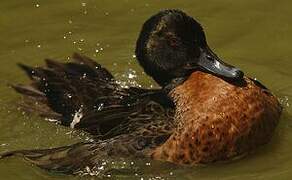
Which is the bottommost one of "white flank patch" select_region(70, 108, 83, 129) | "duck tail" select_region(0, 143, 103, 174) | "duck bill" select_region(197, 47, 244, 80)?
"duck tail" select_region(0, 143, 103, 174)

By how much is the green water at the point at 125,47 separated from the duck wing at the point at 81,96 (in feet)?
0.39

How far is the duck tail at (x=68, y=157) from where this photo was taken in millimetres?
5281

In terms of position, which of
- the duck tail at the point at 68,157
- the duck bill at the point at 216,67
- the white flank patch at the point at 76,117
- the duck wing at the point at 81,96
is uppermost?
the duck bill at the point at 216,67

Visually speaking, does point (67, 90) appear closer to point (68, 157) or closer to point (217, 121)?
point (68, 157)

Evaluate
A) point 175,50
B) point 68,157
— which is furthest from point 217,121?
point 68,157

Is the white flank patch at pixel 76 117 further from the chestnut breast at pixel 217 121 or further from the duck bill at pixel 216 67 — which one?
the duck bill at pixel 216 67

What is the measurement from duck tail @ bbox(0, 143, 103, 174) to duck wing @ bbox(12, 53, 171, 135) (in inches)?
11.8

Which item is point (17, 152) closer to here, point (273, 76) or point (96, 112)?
point (96, 112)

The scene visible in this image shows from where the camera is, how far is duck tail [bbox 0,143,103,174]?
5281mm

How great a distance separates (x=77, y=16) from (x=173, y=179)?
3.66m

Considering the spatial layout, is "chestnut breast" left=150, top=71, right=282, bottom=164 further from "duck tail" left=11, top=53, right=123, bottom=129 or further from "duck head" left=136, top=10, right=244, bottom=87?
"duck tail" left=11, top=53, right=123, bottom=129

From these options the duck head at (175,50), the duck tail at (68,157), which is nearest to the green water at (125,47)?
the duck tail at (68,157)

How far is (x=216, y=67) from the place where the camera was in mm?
5562

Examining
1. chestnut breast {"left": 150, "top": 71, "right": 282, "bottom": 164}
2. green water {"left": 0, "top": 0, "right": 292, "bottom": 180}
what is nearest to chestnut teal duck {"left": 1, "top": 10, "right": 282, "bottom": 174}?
chestnut breast {"left": 150, "top": 71, "right": 282, "bottom": 164}
